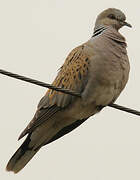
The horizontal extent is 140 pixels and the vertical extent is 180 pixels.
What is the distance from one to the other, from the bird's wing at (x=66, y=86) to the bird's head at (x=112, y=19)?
629mm

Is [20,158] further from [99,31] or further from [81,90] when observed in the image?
[99,31]

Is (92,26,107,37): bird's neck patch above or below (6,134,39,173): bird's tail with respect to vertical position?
above

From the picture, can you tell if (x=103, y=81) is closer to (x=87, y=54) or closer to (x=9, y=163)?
(x=87, y=54)

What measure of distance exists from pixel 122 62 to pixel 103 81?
0.95 feet

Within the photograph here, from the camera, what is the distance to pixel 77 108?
17.9 ft

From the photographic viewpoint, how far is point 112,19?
612 cm

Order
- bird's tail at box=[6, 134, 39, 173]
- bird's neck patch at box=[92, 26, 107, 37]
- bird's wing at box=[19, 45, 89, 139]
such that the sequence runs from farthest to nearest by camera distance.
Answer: bird's neck patch at box=[92, 26, 107, 37]
bird's tail at box=[6, 134, 39, 173]
bird's wing at box=[19, 45, 89, 139]

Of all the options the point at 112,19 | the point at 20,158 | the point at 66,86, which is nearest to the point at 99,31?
the point at 112,19

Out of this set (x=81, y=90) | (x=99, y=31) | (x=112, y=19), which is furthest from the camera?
(x=112, y=19)

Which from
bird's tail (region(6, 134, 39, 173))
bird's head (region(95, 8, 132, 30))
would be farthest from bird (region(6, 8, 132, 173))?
bird's head (region(95, 8, 132, 30))

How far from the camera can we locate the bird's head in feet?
19.9

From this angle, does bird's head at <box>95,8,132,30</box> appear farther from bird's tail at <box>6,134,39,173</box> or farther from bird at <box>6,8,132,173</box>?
bird's tail at <box>6,134,39,173</box>

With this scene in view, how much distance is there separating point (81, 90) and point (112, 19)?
44.1 inches

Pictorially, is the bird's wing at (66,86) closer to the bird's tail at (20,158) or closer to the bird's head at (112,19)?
the bird's tail at (20,158)
